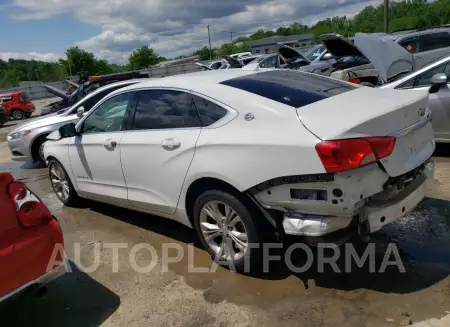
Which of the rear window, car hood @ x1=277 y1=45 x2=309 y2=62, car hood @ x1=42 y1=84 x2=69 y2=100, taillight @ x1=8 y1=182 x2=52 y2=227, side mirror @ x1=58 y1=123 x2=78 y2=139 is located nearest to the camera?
taillight @ x1=8 y1=182 x2=52 y2=227

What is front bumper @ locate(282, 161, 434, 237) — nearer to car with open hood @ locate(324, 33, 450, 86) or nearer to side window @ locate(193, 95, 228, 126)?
side window @ locate(193, 95, 228, 126)

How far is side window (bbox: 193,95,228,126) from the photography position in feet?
11.6

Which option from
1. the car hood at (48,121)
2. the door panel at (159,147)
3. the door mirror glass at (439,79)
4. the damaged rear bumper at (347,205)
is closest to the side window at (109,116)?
the door panel at (159,147)

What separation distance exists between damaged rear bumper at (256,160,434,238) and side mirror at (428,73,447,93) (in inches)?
134

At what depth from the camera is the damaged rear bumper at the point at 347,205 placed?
9.45 ft

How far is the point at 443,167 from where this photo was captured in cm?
587

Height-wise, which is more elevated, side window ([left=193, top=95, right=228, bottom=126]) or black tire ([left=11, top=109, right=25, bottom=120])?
side window ([left=193, top=95, right=228, bottom=126])

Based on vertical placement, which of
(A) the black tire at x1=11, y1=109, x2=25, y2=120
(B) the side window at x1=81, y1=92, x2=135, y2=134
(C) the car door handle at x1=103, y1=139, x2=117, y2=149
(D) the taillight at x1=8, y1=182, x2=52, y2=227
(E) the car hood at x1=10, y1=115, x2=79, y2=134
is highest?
(B) the side window at x1=81, y1=92, x2=135, y2=134

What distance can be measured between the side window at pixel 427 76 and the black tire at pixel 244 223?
4.42 m

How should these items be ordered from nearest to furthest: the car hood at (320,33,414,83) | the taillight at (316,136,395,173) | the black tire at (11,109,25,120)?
1. the taillight at (316,136,395,173)
2. the car hood at (320,33,414,83)
3. the black tire at (11,109,25,120)

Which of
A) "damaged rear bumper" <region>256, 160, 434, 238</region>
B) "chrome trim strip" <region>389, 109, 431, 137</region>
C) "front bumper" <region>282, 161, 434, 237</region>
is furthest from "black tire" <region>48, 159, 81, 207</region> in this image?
"chrome trim strip" <region>389, 109, 431, 137</region>

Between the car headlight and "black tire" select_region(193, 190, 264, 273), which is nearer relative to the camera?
"black tire" select_region(193, 190, 264, 273)

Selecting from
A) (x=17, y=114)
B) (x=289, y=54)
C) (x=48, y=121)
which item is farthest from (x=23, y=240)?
(x=17, y=114)

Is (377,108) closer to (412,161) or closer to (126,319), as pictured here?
(412,161)
